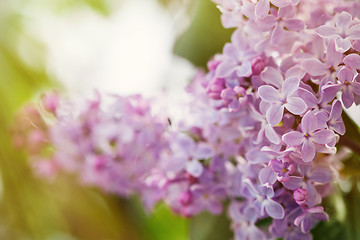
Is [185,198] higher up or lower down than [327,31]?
lower down

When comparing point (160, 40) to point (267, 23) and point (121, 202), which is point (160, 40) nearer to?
point (121, 202)

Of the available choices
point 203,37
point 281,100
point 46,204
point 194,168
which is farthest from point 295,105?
point 46,204

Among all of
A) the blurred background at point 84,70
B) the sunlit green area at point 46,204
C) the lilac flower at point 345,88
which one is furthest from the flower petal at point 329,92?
the sunlit green area at point 46,204

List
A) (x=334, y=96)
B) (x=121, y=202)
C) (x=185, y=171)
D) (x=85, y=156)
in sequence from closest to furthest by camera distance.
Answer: (x=334, y=96), (x=185, y=171), (x=85, y=156), (x=121, y=202)

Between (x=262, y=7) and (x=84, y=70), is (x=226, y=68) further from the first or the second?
(x=84, y=70)

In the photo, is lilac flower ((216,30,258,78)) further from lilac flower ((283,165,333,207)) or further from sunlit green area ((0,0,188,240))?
sunlit green area ((0,0,188,240))

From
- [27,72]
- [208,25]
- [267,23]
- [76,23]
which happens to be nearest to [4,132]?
[27,72]
